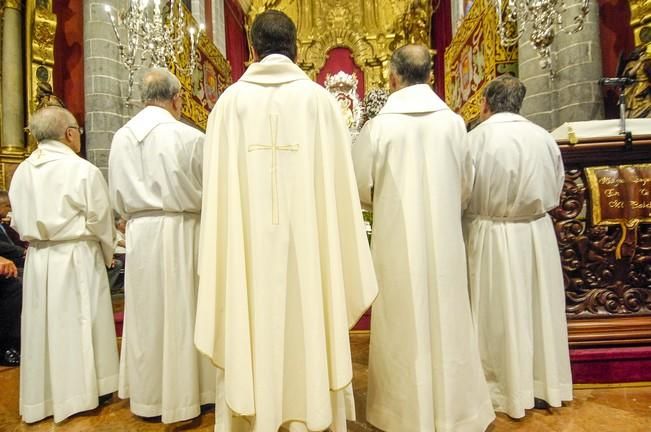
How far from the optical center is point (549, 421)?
2.50 metres

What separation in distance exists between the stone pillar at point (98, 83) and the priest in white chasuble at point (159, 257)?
4.20 metres

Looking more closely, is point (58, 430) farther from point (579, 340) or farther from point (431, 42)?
point (431, 42)

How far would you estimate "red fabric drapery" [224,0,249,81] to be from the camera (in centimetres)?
1241

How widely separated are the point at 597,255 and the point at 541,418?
4.04 feet

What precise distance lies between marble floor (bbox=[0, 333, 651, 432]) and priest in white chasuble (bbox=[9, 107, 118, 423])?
0.30 feet

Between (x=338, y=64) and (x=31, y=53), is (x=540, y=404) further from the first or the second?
(x=338, y=64)

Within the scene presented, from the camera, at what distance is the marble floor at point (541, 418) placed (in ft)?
7.99

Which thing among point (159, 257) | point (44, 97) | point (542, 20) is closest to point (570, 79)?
point (542, 20)

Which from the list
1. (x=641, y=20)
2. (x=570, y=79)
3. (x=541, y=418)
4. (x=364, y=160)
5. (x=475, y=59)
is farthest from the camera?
(x=475, y=59)

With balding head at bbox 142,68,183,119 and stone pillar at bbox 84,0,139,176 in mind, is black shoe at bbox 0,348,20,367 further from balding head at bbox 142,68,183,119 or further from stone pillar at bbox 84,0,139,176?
stone pillar at bbox 84,0,139,176

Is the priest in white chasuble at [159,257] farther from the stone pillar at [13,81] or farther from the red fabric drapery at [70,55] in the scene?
the red fabric drapery at [70,55]

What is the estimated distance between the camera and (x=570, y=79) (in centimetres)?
558

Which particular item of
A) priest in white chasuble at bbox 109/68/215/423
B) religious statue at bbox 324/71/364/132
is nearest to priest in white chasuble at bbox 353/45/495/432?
priest in white chasuble at bbox 109/68/215/423

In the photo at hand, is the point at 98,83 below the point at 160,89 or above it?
above
